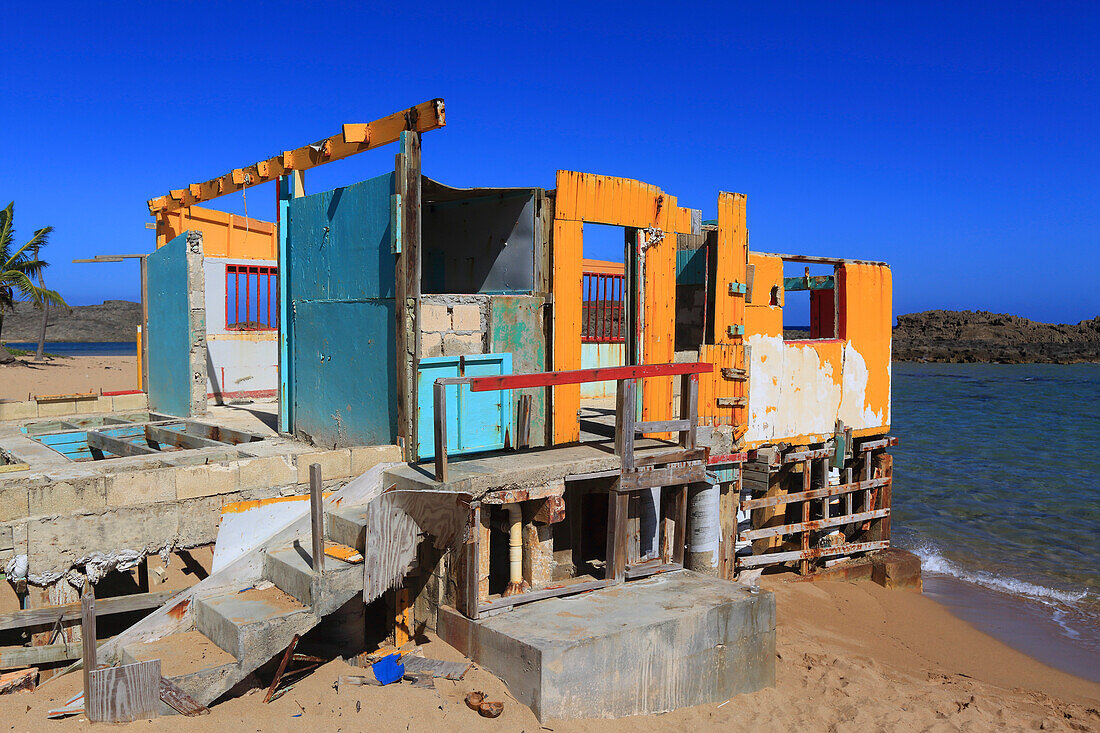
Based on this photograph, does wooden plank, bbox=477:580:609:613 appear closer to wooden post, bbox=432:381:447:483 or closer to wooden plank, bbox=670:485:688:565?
wooden plank, bbox=670:485:688:565

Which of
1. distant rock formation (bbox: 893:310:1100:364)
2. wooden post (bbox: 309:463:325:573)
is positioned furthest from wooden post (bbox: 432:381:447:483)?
distant rock formation (bbox: 893:310:1100:364)

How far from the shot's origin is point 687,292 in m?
A: 12.3

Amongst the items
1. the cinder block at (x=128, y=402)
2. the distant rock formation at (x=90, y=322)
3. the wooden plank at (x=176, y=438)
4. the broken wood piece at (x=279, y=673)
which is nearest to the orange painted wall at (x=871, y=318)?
the wooden plank at (x=176, y=438)

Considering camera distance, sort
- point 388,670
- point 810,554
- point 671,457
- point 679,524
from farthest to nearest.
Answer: point 810,554, point 679,524, point 671,457, point 388,670

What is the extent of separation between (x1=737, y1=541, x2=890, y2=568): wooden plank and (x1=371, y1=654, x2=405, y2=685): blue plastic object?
6.44m

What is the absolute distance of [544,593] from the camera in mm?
7414

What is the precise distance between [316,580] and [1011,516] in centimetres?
1822

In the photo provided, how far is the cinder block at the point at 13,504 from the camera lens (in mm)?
6707

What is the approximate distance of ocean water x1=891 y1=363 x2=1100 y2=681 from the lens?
12.9 metres

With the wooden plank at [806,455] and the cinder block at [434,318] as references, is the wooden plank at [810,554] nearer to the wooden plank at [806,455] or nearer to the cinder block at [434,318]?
the wooden plank at [806,455]

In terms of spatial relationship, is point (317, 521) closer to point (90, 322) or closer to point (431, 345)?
point (431, 345)

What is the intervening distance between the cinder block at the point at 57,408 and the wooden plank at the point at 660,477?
9.94 metres

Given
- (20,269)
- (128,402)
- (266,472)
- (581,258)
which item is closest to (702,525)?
(581,258)

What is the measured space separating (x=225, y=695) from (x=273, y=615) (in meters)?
0.71
